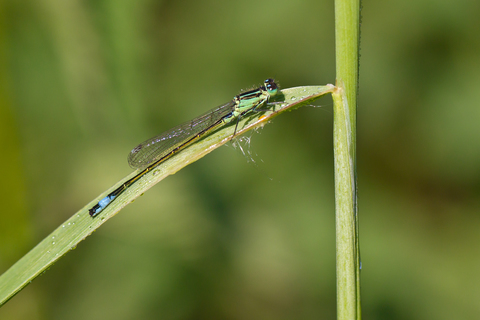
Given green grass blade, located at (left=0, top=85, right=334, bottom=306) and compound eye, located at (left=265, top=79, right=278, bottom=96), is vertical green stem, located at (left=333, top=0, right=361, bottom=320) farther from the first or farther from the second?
compound eye, located at (left=265, top=79, right=278, bottom=96)

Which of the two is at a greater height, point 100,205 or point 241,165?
point 100,205

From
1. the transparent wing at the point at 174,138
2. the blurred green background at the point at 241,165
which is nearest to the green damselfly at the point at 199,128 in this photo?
the transparent wing at the point at 174,138

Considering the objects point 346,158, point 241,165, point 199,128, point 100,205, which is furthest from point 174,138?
point 346,158

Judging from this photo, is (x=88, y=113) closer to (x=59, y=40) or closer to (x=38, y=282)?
(x=59, y=40)

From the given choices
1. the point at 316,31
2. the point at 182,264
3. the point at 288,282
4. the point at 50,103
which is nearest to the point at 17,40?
the point at 50,103

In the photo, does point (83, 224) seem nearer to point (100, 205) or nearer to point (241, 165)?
point (100, 205)

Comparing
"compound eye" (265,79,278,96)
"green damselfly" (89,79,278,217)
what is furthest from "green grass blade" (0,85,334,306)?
"green damselfly" (89,79,278,217)

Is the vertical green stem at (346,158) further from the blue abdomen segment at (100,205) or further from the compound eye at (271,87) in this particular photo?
the blue abdomen segment at (100,205)
